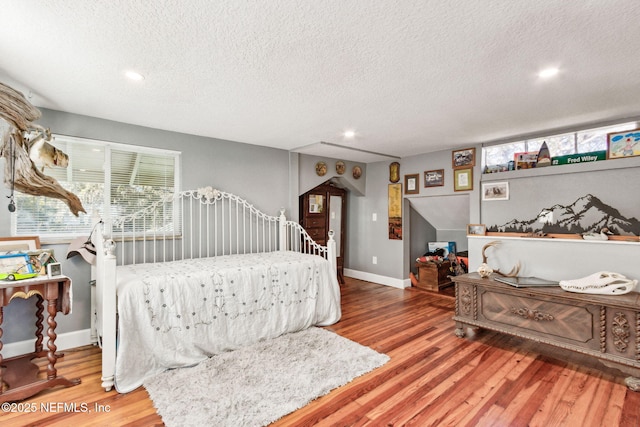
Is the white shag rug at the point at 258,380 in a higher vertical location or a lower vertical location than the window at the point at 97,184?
lower

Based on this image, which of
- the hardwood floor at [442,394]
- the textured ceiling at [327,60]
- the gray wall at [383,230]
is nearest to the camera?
the textured ceiling at [327,60]

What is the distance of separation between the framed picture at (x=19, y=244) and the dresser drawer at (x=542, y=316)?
4.05 metres

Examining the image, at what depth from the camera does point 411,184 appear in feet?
16.1

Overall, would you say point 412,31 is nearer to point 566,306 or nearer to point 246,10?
point 246,10

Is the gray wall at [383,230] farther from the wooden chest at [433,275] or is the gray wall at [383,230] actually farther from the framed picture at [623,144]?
the framed picture at [623,144]

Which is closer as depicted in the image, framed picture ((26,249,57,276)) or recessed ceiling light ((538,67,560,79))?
recessed ceiling light ((538,67,560,79))

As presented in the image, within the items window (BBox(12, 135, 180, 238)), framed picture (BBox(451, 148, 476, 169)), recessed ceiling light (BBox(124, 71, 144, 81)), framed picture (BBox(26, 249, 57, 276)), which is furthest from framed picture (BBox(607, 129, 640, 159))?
framed picture (BBox(26, 249, 57, 276))

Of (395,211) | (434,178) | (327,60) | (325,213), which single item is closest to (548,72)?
(327,60)

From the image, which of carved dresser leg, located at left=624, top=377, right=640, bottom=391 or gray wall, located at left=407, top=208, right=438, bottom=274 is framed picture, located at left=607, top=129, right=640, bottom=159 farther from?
gray wall, located at left=407, top=208, right=438, bottom=274

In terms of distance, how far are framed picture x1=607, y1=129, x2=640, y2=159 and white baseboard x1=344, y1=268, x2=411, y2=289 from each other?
3.07m

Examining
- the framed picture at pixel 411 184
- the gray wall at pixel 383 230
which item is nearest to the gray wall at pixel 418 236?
the gray wall at pixel 383 230

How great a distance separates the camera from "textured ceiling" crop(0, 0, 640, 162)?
4.71 feet

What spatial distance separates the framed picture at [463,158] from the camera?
4113 millimetres

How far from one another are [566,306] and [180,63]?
11.3 feet
